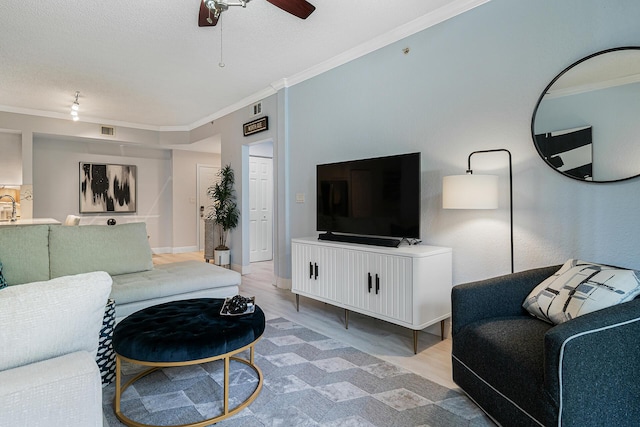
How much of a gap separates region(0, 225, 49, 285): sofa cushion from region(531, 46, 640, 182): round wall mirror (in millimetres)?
3726

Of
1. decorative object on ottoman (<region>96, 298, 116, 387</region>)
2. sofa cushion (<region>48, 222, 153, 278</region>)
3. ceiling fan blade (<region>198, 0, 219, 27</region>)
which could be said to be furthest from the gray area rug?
ceiling fan blade (<region>198, 0, 219, 27</region>)

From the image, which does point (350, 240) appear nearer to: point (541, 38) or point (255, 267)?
point (541, 38)

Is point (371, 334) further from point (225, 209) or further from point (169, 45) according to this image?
point (225, 209)

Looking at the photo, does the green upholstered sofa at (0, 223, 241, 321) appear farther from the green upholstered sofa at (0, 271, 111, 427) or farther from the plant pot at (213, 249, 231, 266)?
the plant pot at (213, 249, 231, 266)

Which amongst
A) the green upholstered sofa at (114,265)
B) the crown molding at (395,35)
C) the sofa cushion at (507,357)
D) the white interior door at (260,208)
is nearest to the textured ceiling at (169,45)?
the crown molding at (395,35)

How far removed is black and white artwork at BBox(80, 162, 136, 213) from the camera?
6.79 metres

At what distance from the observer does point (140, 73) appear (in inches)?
163

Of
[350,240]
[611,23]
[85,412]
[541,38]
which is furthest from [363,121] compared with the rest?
[85,412]

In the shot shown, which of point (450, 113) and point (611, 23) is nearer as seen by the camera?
point (611, 23)

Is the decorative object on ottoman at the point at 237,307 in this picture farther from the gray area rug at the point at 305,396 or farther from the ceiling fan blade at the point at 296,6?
the ceiling fan blade at the point at 296,6

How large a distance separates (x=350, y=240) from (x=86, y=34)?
3087 mm

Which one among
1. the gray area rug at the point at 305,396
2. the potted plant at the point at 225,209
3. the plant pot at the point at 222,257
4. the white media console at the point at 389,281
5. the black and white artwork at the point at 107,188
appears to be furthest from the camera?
the black and white artwork at the point at 107,188

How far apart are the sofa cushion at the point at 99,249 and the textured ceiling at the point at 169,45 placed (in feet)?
5.87

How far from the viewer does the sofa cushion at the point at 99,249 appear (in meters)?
2.80
